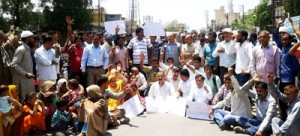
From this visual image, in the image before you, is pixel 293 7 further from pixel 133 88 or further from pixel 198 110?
pixel 198 110

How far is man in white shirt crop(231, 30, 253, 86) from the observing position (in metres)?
7.84

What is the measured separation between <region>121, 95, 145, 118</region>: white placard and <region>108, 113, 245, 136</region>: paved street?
0.61 feet

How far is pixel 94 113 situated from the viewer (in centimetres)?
606

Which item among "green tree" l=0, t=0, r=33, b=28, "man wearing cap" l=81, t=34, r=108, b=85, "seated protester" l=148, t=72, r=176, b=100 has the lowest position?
"seated protester" l=148, t=72, r=176, b=100

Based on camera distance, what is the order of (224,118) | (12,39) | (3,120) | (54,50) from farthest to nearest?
(54,50) < (12,39) < (224,118) < (3,120)

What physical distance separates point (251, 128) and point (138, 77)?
11.6ft

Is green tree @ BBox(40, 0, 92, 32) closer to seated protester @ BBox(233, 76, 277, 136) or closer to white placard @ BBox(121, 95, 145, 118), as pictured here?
white placard @ BBox(121, 95, 145, 118)

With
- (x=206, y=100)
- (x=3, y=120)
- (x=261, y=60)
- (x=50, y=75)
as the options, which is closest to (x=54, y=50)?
(x=50, y=75)

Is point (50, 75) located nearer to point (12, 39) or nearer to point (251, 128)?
point (12, 39)

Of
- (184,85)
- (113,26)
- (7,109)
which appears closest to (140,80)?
(184,85)

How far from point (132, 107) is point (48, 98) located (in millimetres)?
1959

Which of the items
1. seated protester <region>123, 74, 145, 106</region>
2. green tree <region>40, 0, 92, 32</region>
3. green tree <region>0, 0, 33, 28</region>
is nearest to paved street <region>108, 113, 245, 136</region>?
seated protester <region>123, 74, 145, 106</region>

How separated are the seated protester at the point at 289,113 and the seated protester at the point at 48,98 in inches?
156

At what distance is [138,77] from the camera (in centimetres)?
902
